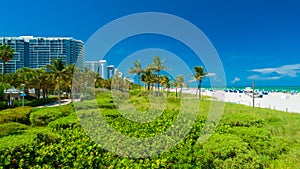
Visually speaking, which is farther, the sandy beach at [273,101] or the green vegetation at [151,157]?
the sandy beach at [273,101]

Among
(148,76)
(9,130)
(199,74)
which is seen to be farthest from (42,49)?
(9,130)

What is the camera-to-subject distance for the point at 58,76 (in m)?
39.6

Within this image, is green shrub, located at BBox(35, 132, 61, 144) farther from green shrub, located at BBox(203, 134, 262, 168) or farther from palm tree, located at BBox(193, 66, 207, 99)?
palm tree, located at BBox(193, 66, 207, 99)

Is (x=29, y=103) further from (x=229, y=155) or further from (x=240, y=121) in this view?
(x=229, y=155)

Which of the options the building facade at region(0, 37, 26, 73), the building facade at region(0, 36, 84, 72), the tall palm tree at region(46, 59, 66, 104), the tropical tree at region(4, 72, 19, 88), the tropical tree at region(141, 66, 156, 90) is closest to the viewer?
the tropical tree at region(4, 72, 19, 88)

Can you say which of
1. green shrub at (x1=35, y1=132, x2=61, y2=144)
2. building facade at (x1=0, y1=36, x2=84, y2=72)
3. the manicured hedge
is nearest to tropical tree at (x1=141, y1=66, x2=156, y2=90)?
the manicured hedge

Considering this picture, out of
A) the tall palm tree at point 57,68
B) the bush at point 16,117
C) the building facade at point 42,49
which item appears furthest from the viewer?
the building facade at point 42,49

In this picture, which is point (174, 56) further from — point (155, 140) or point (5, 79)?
point (5, 79)

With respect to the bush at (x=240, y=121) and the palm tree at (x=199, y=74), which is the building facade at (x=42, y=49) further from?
the bush at (x=240, y=121)

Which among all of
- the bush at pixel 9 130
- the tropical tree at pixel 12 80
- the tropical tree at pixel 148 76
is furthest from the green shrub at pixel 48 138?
the tropical tree at pixel 148 76

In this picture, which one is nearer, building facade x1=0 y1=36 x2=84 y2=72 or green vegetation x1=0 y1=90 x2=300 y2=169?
green vegetation x1=0 y1=90 x2=300 y2=169

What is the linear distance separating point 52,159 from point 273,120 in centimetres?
1172

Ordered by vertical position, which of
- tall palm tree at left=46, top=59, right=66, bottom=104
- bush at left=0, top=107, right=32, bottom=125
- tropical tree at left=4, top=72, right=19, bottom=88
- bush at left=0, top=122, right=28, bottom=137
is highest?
tall palm tree at left=46, top=59, right=66, bottom=104

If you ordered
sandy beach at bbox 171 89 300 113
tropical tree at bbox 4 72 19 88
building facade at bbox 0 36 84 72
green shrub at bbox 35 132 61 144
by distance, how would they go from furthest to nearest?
building facade at bbox 0 36 84 72 < tropical tree at bbox 4 72 19 88 < sandy beach at bbox 171 89 300 113 < green shrub at bbox 35 132 61 144
